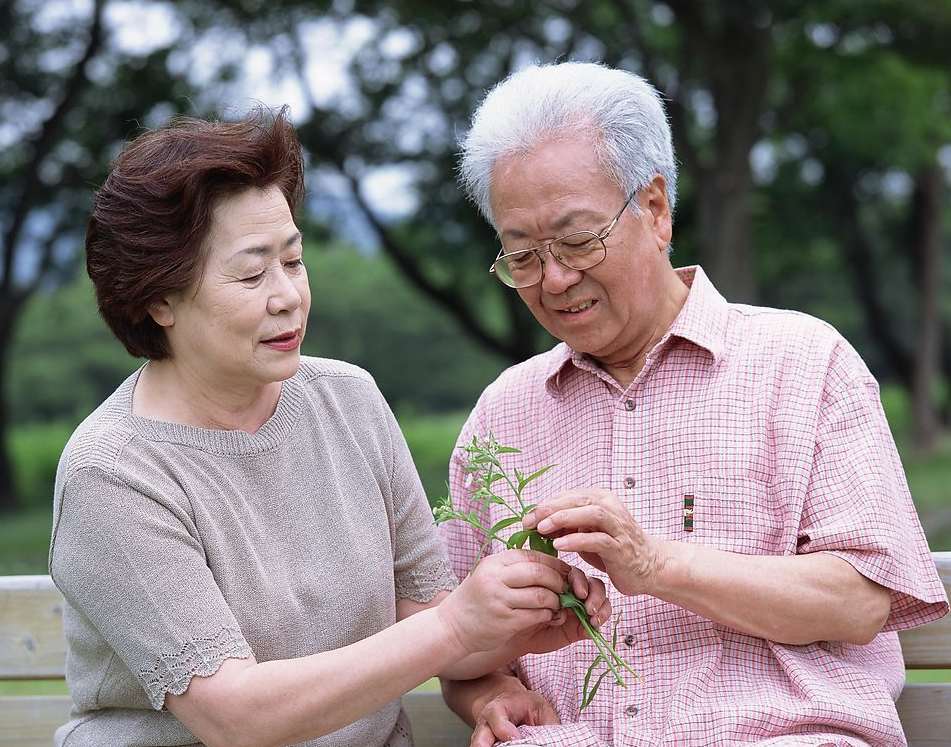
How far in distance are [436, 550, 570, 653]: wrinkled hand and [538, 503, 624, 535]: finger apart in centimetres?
8

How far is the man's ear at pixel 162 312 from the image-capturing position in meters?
2.56

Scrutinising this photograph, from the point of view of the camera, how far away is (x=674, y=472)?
8.78ft

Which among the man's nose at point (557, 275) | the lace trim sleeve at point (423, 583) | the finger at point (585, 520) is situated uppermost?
Answer: the man's nose at point (557, 275)

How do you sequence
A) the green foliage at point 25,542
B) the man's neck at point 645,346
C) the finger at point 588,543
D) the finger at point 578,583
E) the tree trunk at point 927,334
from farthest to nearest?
the tree trunk at point 927,334 < the green foliage at point 25,542 < the man's neck at point 645,346 < the finger at point 578,583 < the finger at point 588,543

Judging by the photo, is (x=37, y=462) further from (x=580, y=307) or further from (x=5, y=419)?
(x=580, y=307)

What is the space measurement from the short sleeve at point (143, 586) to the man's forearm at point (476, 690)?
61cm

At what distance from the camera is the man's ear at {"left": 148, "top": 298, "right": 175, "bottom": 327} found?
2561 millimetres

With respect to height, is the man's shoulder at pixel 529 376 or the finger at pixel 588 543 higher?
the man's shoulder at pixel 529 376

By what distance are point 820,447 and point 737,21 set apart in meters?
9.94

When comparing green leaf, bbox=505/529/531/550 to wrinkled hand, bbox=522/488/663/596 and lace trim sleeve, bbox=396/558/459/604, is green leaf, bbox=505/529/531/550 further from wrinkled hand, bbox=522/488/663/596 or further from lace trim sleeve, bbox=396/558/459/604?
lace trim sleeve, bbox=396/558/459/604

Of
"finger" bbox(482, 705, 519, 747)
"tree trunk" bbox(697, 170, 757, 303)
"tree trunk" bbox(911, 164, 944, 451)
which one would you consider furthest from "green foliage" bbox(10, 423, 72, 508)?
"finger" bbox(482, 705, 519, 747)

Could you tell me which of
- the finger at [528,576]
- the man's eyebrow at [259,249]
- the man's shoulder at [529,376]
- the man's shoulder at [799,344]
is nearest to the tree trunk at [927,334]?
the man's shoulder at [529,376]

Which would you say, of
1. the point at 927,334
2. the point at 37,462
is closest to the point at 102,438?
the point at 927,334

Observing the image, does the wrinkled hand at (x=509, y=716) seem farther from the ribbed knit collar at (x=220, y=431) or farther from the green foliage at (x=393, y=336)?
the green foliage at (x=393, y=336)
